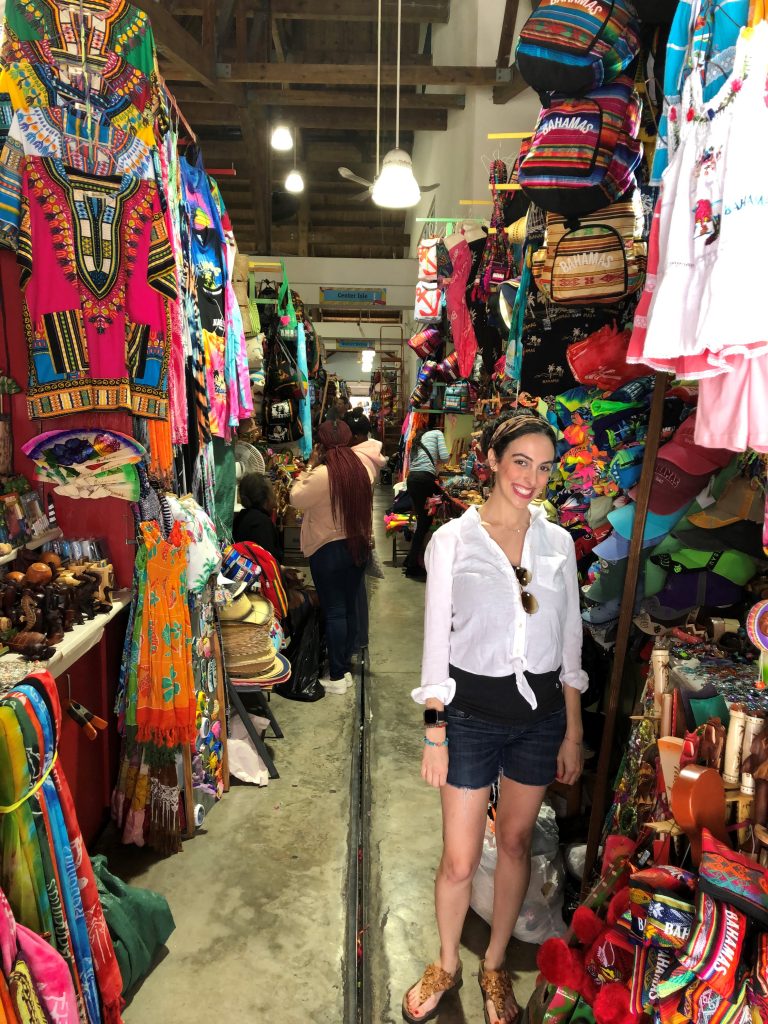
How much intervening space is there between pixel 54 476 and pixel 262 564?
1509 millimetres

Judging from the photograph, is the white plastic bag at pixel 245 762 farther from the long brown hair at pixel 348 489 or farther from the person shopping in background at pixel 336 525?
the long brown hair at pixel 348 489

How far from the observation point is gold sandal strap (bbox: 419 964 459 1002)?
2125 mm

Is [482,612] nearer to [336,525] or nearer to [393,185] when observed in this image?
[336,525]

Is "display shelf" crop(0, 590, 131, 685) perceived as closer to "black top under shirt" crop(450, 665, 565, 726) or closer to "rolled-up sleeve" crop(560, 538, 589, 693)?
"black top under shirt" crop(450, 665, 565, 726)

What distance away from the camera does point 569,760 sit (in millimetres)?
2080

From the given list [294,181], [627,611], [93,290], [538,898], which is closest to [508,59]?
[294,181]

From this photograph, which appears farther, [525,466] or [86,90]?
[86,90]

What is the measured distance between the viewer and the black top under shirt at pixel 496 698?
1.95 metres

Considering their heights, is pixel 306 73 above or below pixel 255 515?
above

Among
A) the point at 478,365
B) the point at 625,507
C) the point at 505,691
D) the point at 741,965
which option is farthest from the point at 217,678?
the point at 478,365

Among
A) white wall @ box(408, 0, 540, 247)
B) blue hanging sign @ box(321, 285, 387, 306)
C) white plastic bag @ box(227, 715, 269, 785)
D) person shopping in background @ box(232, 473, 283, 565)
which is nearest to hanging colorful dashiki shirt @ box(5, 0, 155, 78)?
person shopping in background @ box(232, 473, 283, 565)

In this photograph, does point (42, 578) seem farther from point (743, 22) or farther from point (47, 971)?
point (743, 22)

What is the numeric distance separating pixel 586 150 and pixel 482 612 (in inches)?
61.5

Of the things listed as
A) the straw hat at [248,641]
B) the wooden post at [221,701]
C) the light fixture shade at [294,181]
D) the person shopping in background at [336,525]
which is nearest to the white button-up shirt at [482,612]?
the wooden post at [221,701]
